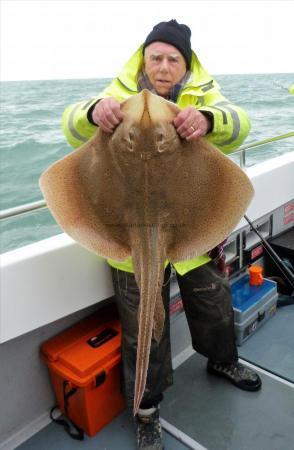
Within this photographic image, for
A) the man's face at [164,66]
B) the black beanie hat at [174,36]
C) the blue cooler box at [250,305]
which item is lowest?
the blue cooler box at [250,305]

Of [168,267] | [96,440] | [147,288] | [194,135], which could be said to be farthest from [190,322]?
[194,135]

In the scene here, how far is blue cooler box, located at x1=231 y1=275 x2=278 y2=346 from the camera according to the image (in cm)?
267

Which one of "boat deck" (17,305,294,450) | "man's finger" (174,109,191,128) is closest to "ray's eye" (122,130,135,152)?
"man's finger" (174,109,191,128)

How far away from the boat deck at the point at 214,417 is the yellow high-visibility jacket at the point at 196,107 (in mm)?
828

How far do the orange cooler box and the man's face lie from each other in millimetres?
1278

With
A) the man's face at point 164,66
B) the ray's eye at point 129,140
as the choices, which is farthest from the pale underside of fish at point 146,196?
the man's face at point 164,66

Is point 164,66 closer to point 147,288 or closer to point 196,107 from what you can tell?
point 196,107

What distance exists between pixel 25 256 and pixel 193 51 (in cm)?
126

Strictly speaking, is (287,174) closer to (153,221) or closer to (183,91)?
(183,91)

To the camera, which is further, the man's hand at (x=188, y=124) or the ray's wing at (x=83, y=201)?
the ray's wing at (x=83, y=201)

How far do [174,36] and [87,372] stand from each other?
164cm

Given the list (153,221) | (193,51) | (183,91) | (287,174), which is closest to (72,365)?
(153,221)

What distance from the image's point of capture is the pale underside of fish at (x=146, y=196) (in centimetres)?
117

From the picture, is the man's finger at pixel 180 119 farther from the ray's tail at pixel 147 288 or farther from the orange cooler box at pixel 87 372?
the orange cooler box at pixel 87 372
